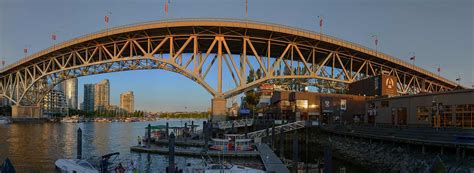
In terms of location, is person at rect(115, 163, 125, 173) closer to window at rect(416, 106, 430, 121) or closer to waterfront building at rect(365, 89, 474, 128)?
waterfront building at rect(365, 89, 474, 128)

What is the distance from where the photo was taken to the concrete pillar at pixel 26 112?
134 metres

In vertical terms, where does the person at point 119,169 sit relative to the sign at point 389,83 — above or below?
below

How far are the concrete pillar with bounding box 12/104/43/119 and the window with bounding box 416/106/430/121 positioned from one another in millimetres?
126819

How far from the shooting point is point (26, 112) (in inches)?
5374

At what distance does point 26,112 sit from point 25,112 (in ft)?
1.08

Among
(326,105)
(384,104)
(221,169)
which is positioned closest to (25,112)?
(326,105)

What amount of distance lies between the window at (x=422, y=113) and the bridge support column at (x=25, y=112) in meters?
127

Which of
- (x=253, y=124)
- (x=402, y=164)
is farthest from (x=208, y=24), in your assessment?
(x=402, y=164)

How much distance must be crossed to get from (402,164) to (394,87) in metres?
48.9

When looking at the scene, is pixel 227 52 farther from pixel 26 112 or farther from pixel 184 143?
pixel 26 112

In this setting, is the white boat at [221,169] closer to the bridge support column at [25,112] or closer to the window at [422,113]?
the window at [422,113]

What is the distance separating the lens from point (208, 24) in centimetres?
7725

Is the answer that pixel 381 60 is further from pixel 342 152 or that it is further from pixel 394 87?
pixel 342 152

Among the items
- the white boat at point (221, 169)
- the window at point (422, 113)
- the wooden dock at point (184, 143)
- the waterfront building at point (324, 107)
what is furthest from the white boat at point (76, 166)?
the waterfront building at point (324, 107)
